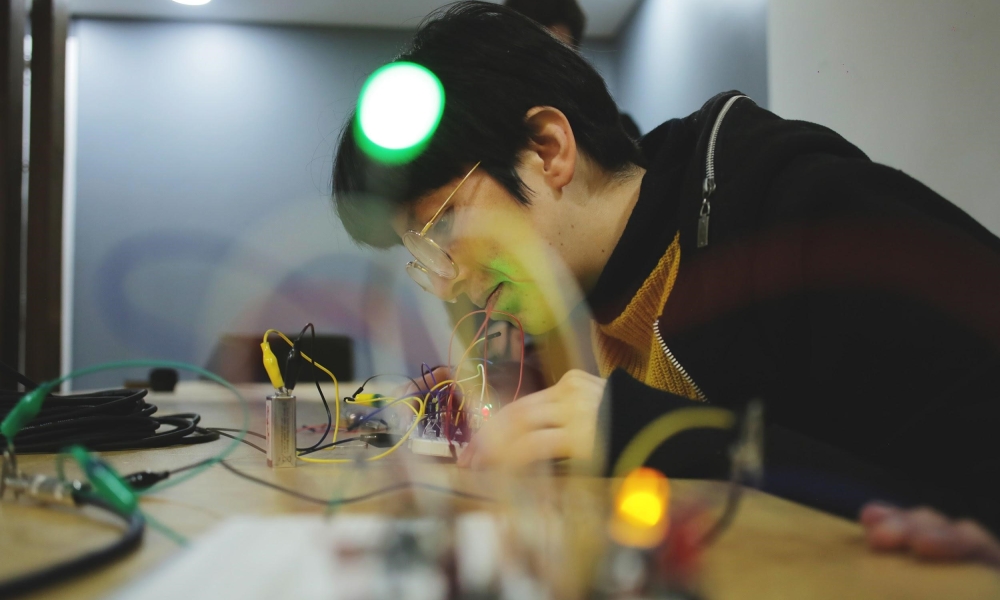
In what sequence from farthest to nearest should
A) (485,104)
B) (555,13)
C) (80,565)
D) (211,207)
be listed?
(211,207) → (555,13) → (485,104) → (80,565)

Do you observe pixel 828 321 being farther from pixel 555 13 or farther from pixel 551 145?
pixel 555 13

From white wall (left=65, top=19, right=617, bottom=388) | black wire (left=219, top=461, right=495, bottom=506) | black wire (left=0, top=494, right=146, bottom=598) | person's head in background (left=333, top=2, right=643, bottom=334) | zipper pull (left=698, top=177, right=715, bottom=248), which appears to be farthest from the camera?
white wall (left=65, top=19, right=617, bottom=388)

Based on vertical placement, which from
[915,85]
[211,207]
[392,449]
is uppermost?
[211,207]

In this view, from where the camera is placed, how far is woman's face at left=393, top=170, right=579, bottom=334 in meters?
0.89

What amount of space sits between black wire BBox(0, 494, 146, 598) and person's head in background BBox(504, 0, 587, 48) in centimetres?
169

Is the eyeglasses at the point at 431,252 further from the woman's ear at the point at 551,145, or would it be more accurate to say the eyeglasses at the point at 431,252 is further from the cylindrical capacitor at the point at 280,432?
the cylindrical capacitor at the point at 280,432

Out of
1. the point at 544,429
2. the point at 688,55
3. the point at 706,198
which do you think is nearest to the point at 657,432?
the point at 544,429

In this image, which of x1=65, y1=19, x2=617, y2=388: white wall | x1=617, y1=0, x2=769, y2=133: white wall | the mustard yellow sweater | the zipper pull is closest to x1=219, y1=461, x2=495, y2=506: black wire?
the mustard yellow sweater

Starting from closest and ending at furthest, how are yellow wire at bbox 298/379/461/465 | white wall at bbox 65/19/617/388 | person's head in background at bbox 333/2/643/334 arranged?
yellow wire at bbox 298/379/461/465
person's head in background at bbox 333/2/643/334
white wall at bbox 65/19/617/388

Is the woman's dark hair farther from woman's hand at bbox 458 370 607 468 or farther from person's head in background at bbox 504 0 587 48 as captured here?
person's head in background at bbox 504 0 587 48

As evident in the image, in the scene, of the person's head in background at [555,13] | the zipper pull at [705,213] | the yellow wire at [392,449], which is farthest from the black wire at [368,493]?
the person's head in background at [555,13]

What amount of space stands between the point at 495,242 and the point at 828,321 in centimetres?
45

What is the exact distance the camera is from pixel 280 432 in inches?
25.0

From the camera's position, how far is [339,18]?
11.7 ft
